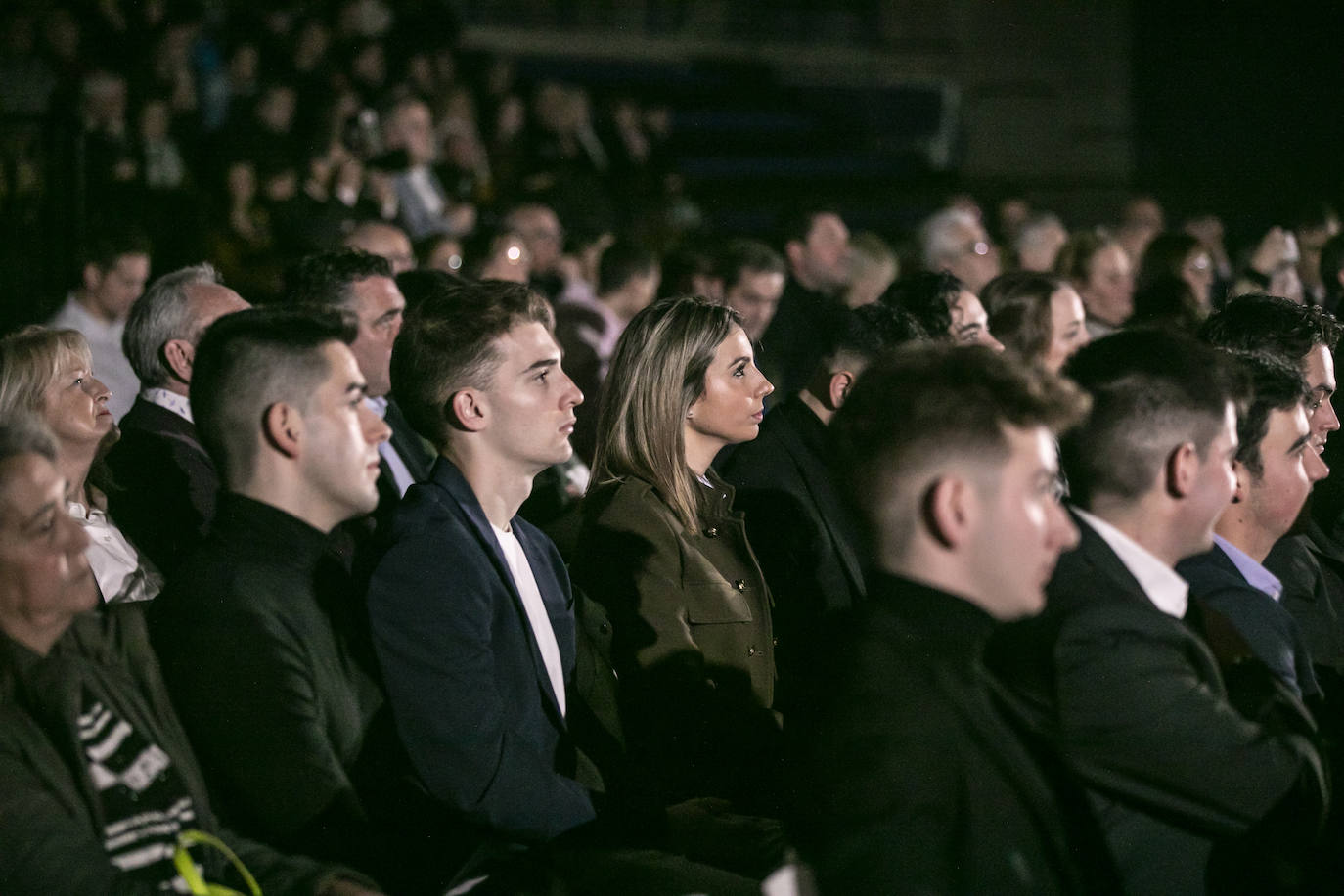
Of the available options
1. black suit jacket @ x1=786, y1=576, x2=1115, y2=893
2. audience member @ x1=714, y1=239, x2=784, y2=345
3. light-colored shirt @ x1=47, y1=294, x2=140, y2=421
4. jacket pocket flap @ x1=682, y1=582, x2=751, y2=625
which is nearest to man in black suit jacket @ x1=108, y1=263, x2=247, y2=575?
jacket pocket flap @ x1=682, y1=582, x2=751, y2=625

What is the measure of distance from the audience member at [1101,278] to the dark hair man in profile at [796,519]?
309cm

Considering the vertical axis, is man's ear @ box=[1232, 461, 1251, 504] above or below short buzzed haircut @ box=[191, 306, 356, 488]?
below

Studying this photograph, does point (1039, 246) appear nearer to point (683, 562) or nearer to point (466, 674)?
point (683, 562)

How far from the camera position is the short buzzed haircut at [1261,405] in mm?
2730

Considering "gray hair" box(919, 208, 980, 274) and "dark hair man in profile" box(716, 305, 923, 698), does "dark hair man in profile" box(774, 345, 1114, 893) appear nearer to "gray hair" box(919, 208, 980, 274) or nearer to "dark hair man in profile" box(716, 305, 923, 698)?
"dark hair man in profile" box(716, 305, 923, 698)

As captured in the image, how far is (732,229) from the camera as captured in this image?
475 inches

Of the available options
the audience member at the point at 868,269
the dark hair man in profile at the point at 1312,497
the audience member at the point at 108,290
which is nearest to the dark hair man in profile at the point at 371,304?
the audience member at the point at 108,290

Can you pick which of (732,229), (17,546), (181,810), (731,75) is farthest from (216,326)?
(731,75)

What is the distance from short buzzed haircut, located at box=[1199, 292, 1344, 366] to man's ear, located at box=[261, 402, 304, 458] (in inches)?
87.6

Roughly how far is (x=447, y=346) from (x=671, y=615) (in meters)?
0.73

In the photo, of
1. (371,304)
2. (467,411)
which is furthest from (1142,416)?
(371,304)

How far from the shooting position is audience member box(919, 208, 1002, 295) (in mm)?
7348

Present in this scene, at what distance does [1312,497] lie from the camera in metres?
3.81

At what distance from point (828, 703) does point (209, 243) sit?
20.6 feet
